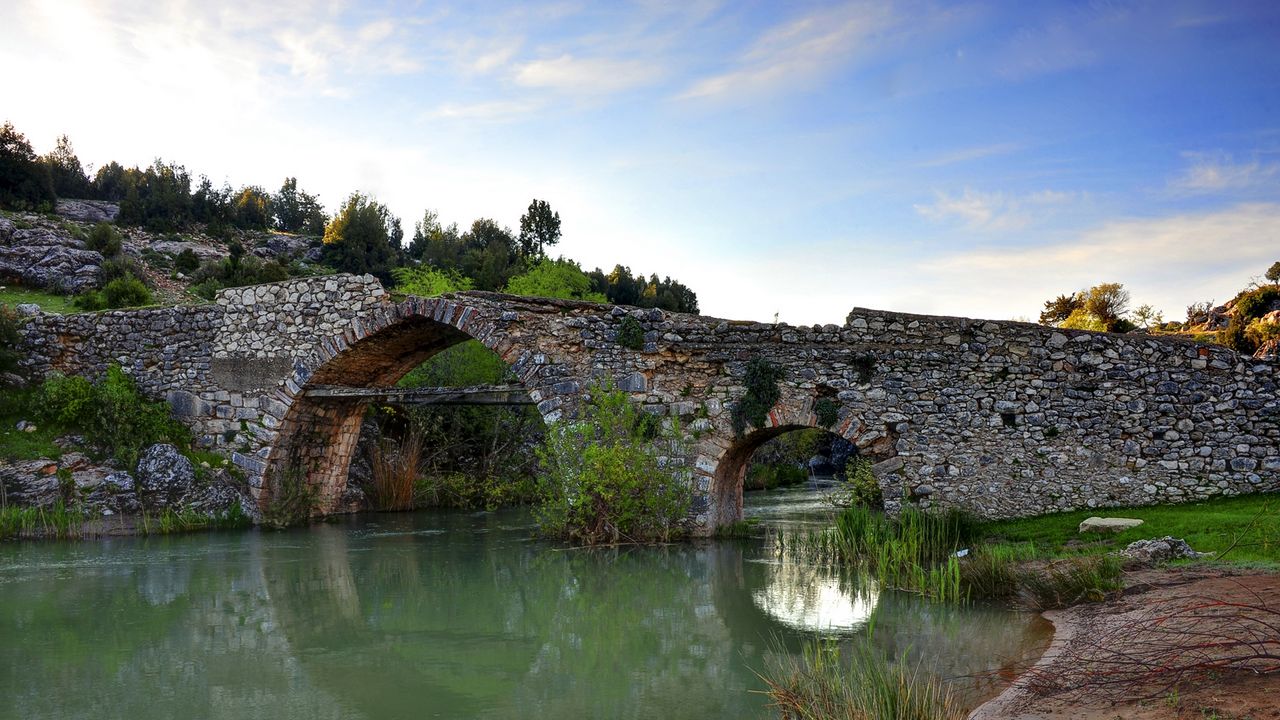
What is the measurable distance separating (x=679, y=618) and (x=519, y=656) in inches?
68.7

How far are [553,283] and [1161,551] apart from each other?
24.2 meters

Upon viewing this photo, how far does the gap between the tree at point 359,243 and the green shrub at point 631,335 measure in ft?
91.0

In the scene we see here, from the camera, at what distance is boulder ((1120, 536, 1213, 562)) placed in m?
8.00

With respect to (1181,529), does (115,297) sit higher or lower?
higher

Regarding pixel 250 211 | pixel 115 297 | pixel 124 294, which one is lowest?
pixel 115 297

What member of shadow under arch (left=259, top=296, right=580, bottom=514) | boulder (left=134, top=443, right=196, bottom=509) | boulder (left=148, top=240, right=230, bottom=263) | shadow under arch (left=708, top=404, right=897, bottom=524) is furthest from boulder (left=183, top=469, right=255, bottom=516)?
boulder (left=148, top=240, right=230, bottom=263)

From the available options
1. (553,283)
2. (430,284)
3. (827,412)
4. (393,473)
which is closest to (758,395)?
(827,412)

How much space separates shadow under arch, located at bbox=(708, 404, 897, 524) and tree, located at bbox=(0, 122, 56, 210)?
31.4m

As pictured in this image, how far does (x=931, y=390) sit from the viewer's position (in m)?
11.5

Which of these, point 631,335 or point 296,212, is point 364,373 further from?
point 296,212

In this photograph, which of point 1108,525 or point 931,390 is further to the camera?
point 931,390

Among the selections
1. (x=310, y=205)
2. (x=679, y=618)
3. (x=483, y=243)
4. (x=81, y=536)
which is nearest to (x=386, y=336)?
(x=81, y=536)

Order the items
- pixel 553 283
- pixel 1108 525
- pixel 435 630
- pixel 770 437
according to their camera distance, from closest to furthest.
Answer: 1. pixel 435 630
2. pixel 1108 525
3. pixel 770 437
4. pixel 553 283

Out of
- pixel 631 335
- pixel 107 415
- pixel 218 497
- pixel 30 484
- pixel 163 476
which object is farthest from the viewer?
pixel 107 415
